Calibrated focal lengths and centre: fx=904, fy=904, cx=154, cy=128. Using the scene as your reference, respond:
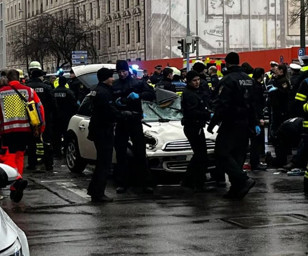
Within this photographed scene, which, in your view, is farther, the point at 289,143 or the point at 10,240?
the point at 289,143

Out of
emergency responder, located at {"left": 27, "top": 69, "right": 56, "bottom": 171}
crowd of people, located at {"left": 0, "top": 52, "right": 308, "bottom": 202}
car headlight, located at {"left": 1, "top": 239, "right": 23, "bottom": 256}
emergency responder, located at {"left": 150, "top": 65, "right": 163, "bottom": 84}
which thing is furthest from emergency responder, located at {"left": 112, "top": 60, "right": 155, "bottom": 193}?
emergency responder, located at {"left": 150, "top": 65, "right": 163, "bottom": 84}

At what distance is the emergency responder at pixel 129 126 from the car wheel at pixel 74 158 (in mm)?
2541

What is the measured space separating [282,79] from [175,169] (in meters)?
3.87

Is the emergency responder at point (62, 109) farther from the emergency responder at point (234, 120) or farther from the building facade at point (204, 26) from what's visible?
the building facade at point (204, 26)

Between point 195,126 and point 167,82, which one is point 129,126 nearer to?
point 195,126

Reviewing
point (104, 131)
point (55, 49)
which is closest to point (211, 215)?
point (104, 131)

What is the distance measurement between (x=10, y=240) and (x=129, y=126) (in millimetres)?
7658

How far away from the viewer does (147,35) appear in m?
74.4

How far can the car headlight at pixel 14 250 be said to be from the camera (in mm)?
4484

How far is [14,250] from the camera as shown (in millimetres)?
4566

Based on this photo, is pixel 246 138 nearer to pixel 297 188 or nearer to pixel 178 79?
pixel 297 188

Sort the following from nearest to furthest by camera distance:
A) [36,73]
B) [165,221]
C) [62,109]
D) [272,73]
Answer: [165,221], [36,73], [62,109], [272,73]

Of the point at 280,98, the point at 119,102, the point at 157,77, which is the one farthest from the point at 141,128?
the point at 157,77

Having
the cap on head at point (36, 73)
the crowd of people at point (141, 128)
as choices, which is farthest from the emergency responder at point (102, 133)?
the cap on head at point (36, 73)
